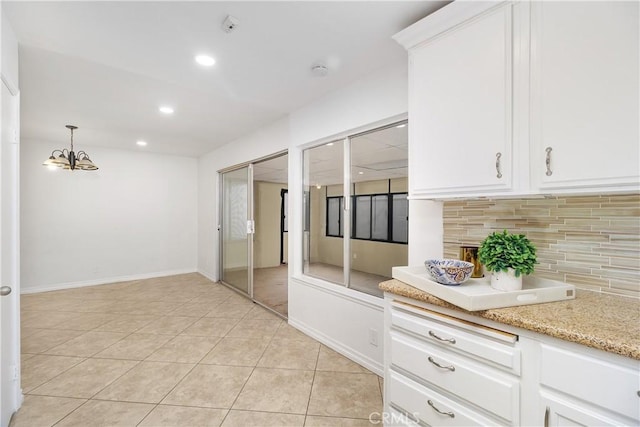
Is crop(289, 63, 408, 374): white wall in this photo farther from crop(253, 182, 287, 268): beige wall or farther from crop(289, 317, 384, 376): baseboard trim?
crop(253, 182, 287, 268): beige wall

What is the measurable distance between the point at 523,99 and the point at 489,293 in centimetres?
91

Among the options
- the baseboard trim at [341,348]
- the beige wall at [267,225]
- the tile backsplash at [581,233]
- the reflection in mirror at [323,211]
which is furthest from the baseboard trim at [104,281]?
the tile backsplash at [581,233]

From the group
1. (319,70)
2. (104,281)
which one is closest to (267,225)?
(104,281)

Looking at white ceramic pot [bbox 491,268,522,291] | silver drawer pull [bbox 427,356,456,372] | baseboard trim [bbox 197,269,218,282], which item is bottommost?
baseboard trim [bbox 197,269,218,282]

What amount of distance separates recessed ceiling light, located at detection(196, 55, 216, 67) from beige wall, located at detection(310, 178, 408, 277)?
5.38 feet

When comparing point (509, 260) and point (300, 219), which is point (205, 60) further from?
point (509, 260)

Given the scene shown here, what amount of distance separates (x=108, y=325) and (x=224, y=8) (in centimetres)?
370

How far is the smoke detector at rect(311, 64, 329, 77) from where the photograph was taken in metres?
2.25

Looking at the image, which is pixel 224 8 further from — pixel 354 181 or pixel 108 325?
pixel 108 325

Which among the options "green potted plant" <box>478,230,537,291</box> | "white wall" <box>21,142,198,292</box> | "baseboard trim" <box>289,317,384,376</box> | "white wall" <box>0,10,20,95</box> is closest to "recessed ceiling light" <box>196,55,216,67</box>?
"white wall" <box>0,10,20,95</box>

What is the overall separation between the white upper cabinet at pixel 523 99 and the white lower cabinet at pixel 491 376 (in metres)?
0.66

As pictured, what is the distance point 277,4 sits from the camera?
158cm

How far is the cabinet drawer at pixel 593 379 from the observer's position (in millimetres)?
849

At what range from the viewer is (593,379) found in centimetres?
91
